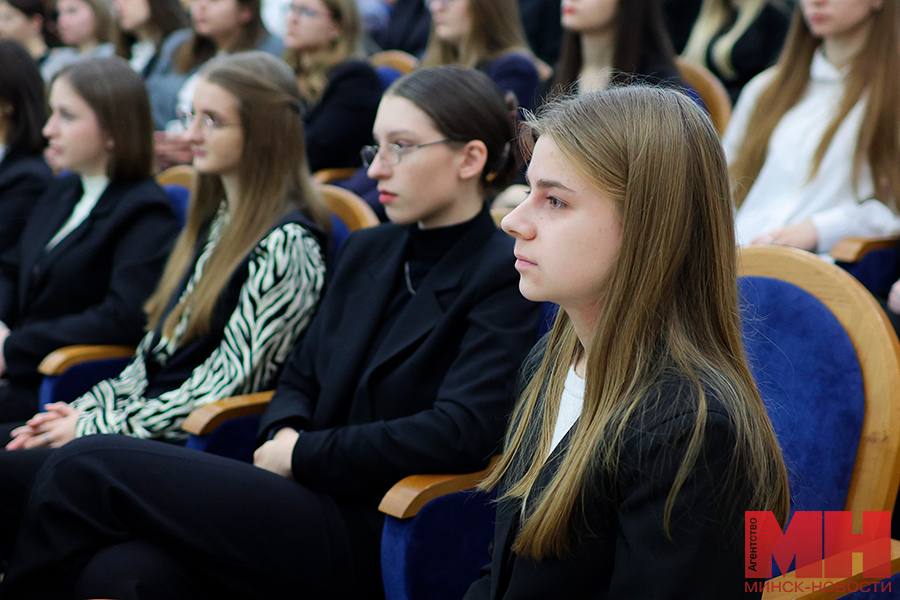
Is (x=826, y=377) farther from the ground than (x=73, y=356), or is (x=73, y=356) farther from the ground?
(x=826, y=377)

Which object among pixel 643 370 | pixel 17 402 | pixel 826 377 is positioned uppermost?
pixel 643 370

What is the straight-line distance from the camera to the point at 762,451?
36.0 inches

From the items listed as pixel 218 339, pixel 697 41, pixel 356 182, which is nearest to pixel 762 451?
pixel 218 339

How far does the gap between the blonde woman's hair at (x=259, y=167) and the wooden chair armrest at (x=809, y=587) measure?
1.33 m

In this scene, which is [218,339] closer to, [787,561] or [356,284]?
[356,284]

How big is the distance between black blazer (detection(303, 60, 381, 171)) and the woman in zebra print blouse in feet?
3.31

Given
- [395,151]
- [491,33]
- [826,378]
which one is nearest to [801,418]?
[826,378]

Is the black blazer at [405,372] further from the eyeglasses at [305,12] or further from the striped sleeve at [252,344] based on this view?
the eyeglasses at [305,12]

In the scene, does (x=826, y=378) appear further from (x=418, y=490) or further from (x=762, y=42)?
(x=762, y=42)

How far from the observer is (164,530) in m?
1.40

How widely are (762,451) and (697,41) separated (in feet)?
9.89

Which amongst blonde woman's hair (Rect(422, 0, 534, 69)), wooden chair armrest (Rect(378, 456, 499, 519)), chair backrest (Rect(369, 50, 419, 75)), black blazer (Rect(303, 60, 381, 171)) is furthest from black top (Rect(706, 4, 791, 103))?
wooden chair armrest (Rect(378, 456, 499, 519))

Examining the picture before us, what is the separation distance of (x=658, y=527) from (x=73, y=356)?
180 cm

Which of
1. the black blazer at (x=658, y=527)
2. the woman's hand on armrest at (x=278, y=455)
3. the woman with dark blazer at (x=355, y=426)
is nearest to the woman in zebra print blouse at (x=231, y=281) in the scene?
the woman with dark blazer at (x=355, y=426)
